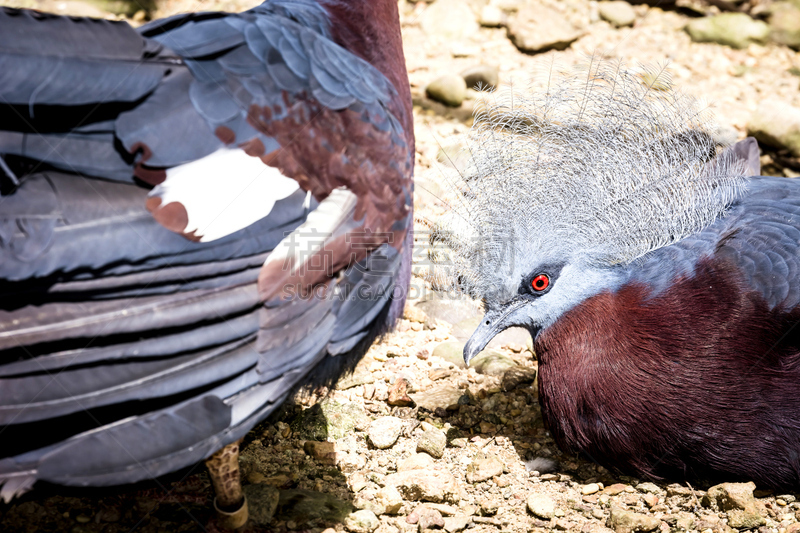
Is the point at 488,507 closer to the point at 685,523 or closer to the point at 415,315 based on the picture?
the point at 685,523

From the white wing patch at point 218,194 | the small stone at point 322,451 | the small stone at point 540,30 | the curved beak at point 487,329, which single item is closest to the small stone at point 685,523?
the curved beak at point 487,329

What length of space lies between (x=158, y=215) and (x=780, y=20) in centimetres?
586

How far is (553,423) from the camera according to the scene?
2.48 meters

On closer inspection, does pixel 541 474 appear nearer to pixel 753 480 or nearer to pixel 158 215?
pixel 753 480

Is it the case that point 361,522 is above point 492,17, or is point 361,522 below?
below

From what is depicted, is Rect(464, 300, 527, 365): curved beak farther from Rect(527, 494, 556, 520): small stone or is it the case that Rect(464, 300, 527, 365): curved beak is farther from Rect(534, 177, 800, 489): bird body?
Rect(527, 494, 556, 520): small stone

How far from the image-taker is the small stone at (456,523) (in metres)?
2.30

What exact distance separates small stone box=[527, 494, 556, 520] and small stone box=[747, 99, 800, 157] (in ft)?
10.6

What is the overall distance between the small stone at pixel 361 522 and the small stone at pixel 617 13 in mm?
4924

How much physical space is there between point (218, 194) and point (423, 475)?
1.28m

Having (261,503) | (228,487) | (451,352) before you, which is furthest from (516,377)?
(228,487)

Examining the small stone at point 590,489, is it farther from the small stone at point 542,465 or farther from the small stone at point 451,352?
the small stone at point 451,352

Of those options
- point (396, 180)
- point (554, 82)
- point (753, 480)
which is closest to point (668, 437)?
point (753, 480)

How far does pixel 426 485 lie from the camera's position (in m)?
2.45
